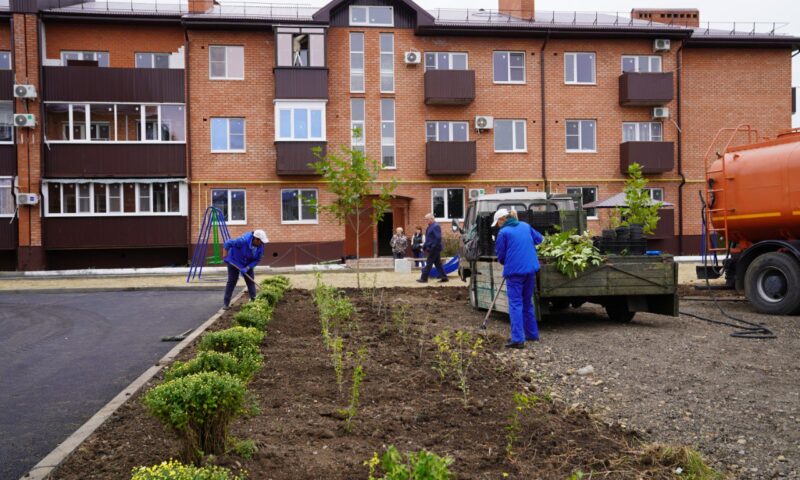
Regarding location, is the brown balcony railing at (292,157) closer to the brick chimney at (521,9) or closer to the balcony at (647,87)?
the brick chimney at (521,9)

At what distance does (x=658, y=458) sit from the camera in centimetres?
432

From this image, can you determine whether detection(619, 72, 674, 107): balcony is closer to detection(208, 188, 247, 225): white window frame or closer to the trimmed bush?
detection(208, 188, 247, 225): white window frame

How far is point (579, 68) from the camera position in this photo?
29625mm

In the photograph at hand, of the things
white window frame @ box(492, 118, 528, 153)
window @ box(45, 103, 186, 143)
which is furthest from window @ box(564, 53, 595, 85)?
window @ box(45, 103, 186, 143)

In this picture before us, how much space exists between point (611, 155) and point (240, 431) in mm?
27235

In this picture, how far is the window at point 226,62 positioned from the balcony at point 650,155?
1642 cm

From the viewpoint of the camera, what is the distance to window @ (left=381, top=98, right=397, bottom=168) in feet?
93.3

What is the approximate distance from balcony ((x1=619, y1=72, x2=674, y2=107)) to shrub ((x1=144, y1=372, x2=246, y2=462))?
91.2ft

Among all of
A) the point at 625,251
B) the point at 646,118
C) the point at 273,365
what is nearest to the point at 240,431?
the point at 273,365

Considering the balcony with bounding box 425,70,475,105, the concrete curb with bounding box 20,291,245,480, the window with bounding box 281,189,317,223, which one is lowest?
the concrete curb with bounding box 20,291,245,480

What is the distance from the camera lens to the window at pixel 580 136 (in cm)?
2958

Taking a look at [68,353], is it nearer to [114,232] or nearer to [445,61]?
[114,232]

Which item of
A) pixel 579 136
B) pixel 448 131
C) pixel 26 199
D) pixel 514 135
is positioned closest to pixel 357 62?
pixel 448 131

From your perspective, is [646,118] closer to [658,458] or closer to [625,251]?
[625,251]
